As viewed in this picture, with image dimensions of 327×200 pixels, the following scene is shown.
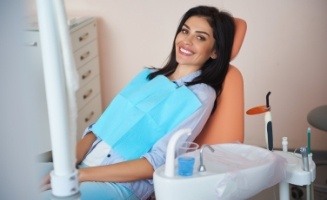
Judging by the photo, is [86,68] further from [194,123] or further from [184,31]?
[194,123]

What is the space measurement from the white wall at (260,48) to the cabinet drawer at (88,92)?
103 mm

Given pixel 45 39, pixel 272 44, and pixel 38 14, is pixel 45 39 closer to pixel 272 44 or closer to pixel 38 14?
pixel 38 14

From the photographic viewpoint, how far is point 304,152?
4.30ft

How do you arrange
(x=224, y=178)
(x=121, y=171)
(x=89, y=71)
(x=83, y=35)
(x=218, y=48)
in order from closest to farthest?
1. (x=224, y=178)
2. (x=121, y=171)
3. (x=218, y=48)
4. (x=83, y=35)
5. (x=89, y=71)

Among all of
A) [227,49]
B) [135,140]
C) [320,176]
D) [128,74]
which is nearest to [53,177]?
[135,140]

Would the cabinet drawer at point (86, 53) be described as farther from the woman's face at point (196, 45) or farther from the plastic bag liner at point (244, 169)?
the plastic bag liner at point (244, 169)

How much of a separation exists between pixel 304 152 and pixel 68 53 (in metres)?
0.97

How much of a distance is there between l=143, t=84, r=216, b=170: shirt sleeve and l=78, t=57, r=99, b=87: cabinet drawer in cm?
124

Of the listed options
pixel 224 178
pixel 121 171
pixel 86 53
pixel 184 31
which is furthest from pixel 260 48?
pixel 224 178

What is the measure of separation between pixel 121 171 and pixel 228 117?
38cm

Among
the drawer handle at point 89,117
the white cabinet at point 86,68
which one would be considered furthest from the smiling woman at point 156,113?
the drawer handle at point 89,117

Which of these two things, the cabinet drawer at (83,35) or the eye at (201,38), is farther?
the cabinet drawer at (83,35)

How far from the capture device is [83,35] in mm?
2572

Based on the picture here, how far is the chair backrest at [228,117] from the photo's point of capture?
1.43 meters
